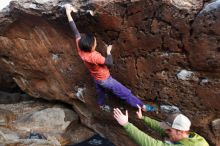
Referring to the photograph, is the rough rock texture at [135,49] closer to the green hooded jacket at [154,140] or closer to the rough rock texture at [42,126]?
the rough rock texture at [42,126]

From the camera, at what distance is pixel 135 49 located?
6801 millimetres

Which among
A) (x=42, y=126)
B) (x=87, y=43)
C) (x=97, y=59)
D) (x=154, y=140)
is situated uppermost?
(x=87, y=43)

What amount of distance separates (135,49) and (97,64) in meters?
0.79

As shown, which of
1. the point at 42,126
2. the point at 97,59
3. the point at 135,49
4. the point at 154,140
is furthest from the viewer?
the point at 42,126

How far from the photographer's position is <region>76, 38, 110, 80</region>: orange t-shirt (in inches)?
251

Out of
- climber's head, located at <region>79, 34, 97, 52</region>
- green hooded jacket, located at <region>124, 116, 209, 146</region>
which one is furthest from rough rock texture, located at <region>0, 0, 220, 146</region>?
green hooded jacket, located at <region>124, 116, 209, 146</region>

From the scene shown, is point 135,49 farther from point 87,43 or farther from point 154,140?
point 154,140

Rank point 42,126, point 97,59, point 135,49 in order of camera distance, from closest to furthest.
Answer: point 97,59, point 135,49, point 42,126

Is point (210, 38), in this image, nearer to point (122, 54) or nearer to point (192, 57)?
point (192, 57)

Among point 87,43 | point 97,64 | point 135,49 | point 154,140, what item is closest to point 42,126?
point 97,64

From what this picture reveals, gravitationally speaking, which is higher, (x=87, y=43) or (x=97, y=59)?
(x=87, y=43)

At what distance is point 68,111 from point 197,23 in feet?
12.8

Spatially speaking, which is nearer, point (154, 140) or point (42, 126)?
point (154, 140)

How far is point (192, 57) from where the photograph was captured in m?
6.27
